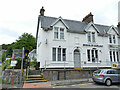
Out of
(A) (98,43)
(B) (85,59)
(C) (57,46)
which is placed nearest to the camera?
(C) (57,46)

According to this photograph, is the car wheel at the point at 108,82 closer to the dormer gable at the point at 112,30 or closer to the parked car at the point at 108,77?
the parked car at the point at 108,77

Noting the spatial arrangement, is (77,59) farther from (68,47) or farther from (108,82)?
(108,82)

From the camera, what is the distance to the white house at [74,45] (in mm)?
14031

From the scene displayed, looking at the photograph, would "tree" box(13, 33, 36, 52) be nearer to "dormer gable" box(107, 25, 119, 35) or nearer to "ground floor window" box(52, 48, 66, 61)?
"ground floor window" box(52, 48, 66, 61)

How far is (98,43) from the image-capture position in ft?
55.1

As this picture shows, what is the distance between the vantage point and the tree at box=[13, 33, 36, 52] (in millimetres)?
39716

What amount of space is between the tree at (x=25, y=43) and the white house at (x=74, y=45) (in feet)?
86.0

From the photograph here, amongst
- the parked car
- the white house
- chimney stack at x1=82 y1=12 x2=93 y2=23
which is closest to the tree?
the white house

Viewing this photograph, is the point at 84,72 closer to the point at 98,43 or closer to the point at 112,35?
the point at 98,43

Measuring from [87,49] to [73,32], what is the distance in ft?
11.6

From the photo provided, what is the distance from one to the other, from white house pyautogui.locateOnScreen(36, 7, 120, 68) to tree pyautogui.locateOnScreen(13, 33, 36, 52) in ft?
86.0

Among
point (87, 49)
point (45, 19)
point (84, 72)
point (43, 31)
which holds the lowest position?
point (84, 72)

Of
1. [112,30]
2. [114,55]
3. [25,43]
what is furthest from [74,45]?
[25,43]

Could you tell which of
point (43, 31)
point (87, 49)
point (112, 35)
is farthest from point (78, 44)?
point (112, 35)
